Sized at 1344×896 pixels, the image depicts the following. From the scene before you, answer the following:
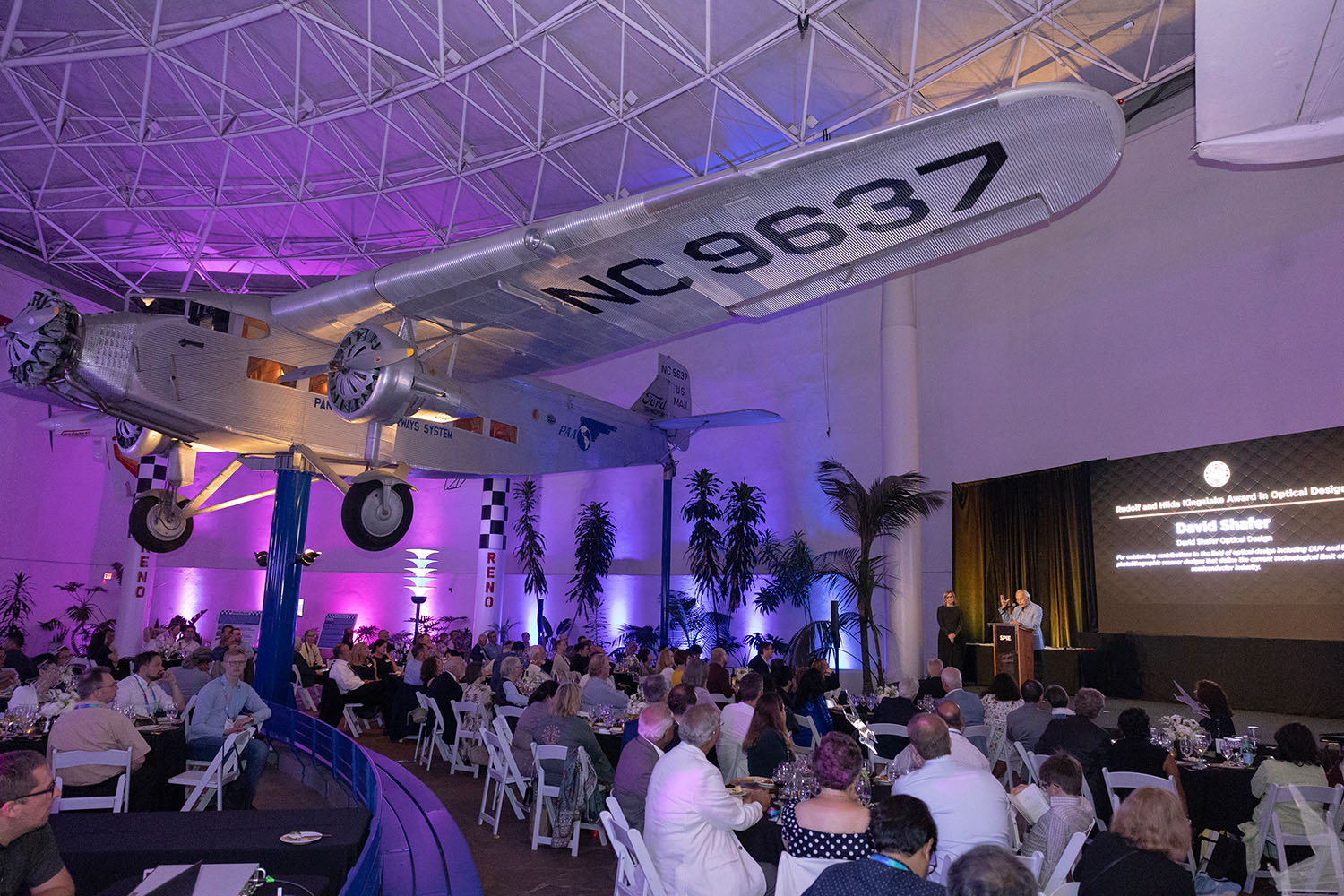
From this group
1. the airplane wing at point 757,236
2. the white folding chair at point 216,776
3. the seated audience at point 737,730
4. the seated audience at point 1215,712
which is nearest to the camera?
the white folding chair at point 216,776

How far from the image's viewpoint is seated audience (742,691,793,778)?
5.28m

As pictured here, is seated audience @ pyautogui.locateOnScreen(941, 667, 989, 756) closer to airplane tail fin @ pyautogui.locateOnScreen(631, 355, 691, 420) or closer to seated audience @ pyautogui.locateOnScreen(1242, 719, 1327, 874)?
seated audience @ pyautogui.locateOnScreen(1242, 719, 1327, 874)

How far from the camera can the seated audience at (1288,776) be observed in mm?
4781

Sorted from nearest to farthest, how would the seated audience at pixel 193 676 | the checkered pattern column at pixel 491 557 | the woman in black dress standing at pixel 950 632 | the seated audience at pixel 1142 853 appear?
the seated audience at pixel 1142 853 < the seated audience at pixel 193 676 < the woman in black dress standing at pixel 950 632 < the checkered pattern column at pixel 491 557

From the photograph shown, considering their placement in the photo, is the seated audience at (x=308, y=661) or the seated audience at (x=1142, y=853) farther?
the seated audience at (x=308, y=661)

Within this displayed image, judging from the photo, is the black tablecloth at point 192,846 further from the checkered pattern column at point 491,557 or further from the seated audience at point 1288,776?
the checkered pattern column at point 491,557

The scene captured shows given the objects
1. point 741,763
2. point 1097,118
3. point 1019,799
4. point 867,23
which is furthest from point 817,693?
point 867,23

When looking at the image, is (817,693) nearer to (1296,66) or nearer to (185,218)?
(1296,66)

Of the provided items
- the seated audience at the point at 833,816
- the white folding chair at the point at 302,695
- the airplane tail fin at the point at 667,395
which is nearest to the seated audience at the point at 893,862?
the seated audience at the point at 833,816

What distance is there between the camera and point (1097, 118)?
19.0 feet

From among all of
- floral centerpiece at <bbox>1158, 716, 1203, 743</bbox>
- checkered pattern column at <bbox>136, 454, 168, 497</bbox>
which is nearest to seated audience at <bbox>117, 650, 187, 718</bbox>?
floral centerpiece at <bbox>1158, 716, 1203, 743</bbox>

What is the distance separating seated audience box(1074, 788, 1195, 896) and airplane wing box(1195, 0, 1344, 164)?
22.7 ft

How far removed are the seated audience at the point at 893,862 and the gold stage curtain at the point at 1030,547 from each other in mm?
10632

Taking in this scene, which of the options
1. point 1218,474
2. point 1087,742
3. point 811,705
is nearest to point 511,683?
point 811,705
